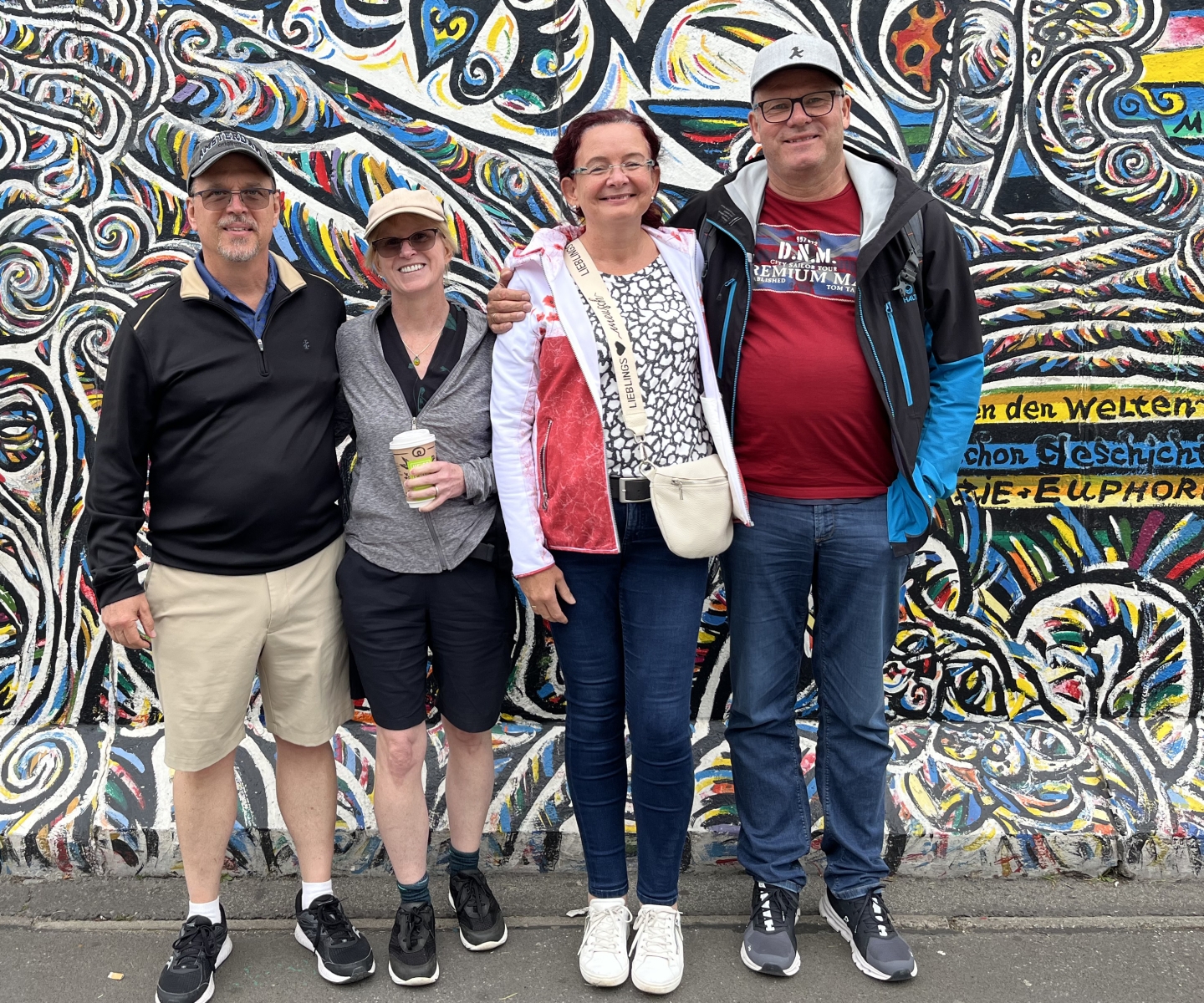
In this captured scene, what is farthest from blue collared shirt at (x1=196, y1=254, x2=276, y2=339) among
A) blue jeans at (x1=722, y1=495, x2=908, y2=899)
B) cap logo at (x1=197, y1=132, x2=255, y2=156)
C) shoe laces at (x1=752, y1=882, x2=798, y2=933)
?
shoe laces at (x1=752, y1=882, x2=798, y2=933)

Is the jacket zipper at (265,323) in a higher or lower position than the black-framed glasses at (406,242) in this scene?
lower

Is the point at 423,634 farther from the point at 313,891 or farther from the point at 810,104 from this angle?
the point at 810,104

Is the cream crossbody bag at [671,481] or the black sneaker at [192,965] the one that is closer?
the cream crossbody bag at [671,481]

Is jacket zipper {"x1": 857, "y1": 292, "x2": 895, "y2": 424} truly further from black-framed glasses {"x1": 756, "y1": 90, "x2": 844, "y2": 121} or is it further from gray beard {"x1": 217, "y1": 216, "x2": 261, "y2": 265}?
gray beard {"x1": 217, "y1": 216, "x2": 261, "y2": 265}

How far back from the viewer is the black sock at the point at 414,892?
276cm

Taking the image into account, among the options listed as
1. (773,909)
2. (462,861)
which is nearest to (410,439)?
(462,861)

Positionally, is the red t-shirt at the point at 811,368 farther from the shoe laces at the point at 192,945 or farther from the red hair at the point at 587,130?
the shoe laces at the point at 192,945

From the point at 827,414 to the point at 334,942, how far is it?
195 centimetres

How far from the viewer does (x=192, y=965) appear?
2.66 meters

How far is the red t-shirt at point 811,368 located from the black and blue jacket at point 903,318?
0.11 feet

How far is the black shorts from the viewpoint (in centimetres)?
259

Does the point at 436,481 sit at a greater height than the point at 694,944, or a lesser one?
greater

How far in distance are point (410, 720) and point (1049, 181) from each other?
2714 mm

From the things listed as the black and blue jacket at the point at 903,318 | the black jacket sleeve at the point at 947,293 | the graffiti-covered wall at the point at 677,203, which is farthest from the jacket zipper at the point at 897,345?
the graffiti-covered wall at the point at 677,203
